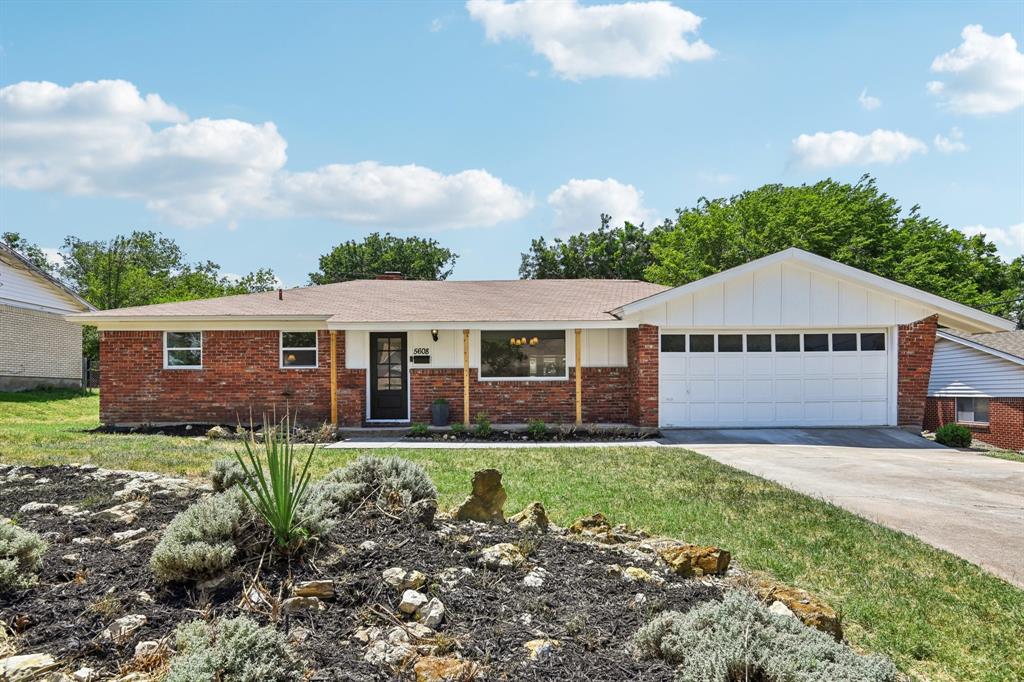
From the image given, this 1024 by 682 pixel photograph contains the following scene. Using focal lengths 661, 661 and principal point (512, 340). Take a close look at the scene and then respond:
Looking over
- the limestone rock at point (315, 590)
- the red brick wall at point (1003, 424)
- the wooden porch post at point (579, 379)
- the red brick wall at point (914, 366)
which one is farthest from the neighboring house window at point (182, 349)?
the red brick wall at point (1003, 424)

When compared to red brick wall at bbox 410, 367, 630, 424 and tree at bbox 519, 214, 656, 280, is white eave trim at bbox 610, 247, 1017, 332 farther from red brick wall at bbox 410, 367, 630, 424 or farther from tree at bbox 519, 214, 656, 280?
tree at bbox 519, 214, 656, 280

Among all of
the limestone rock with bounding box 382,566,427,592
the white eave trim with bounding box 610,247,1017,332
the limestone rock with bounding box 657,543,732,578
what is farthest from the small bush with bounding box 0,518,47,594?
the white eave trim with bounding box 610,247,1017,332

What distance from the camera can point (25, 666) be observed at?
304cm

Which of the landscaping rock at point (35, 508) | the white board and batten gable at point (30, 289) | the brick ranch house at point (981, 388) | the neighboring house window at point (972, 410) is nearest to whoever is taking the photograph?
the landscaping rock at point (35, 508)

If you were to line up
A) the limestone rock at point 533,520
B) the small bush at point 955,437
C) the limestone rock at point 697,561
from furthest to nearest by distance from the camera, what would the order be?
the small bush at point 955,437 → the limestone rock at point 533,520 → the limestone rock at point 697,561

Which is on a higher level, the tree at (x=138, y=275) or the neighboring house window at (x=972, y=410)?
the tree at (x=138, y=275)

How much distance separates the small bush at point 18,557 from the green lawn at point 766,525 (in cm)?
367

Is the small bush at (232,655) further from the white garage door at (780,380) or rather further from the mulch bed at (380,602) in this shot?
the white garage door at (780,380)

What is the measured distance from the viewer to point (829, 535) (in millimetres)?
6074

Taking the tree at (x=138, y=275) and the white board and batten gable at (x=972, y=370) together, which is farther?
the tree at (x=138, y=275)

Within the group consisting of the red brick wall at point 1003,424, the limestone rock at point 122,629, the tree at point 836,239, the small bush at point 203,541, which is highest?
the tree at point 836,239

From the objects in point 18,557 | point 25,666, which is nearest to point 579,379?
point 18,557

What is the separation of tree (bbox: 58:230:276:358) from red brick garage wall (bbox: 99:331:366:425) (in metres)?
23.0

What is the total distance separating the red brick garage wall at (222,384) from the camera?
15109mm
